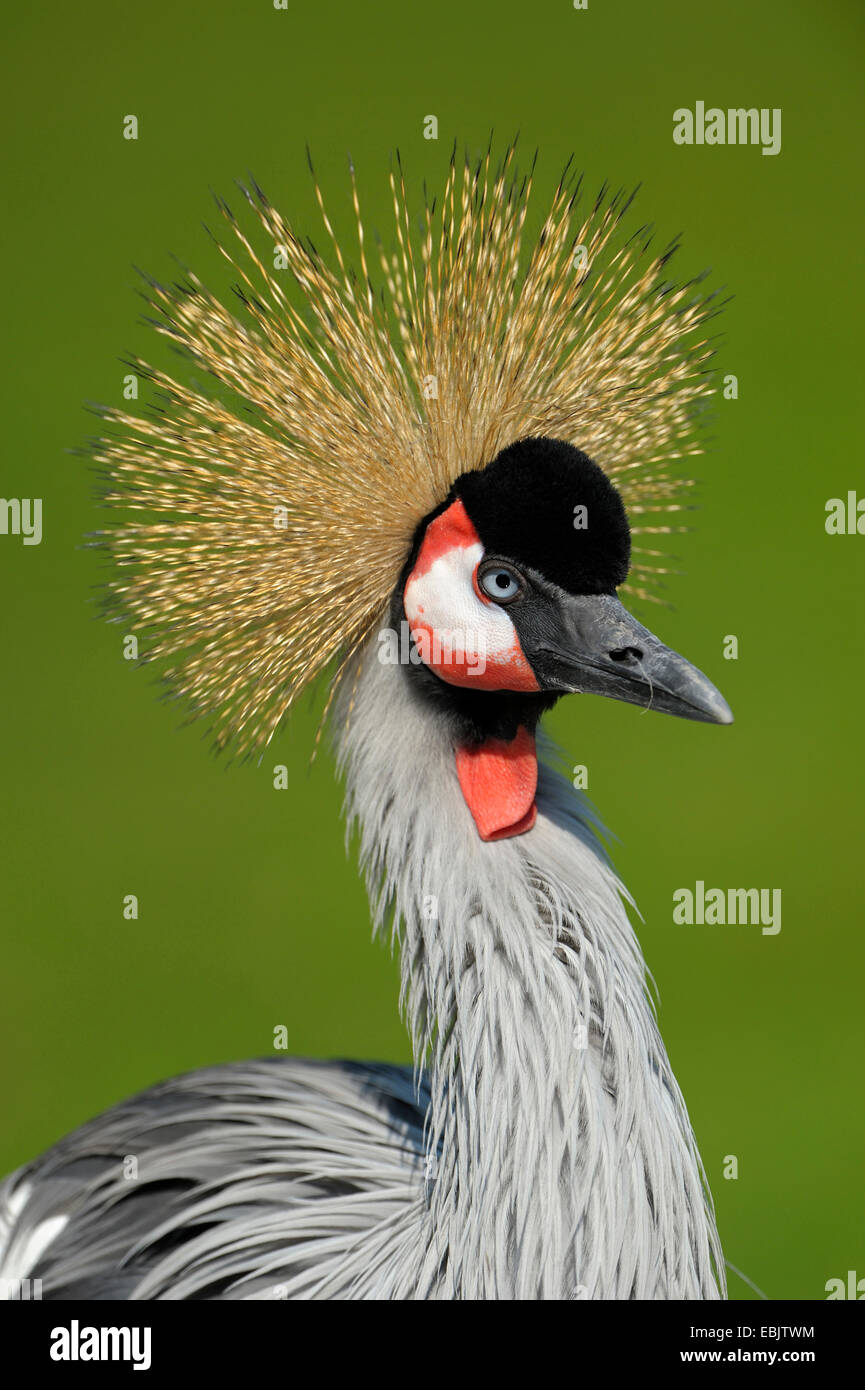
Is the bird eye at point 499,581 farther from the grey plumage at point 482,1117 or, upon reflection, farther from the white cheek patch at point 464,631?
the grey plumage at point 482,1117

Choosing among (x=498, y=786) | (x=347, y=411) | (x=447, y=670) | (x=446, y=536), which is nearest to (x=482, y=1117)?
(x=498, y=786)

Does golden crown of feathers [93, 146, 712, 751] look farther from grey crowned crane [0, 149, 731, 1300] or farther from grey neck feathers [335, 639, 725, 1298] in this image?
grey neck feathers [335, 639, 725, 1298]

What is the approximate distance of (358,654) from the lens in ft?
4.06

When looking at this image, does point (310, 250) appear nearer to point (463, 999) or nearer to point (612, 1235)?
point (463, 999)

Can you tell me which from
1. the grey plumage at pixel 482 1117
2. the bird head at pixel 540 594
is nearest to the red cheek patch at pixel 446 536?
the bird head at pixel 540 594

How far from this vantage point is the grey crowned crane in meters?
1.11

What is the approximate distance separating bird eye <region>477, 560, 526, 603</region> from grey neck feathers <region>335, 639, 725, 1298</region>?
0.12 m

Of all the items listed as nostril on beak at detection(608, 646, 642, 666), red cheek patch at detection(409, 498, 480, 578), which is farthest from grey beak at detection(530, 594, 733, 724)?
red cheek patch at detection(409, 498, 480, 578)

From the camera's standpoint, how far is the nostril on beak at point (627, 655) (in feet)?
3.63

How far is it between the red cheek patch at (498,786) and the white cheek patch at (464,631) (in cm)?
6

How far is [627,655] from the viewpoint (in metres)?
1.11

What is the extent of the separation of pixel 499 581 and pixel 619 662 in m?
0.13

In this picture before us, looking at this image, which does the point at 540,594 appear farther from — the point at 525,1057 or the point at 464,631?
the point at 525,1057
